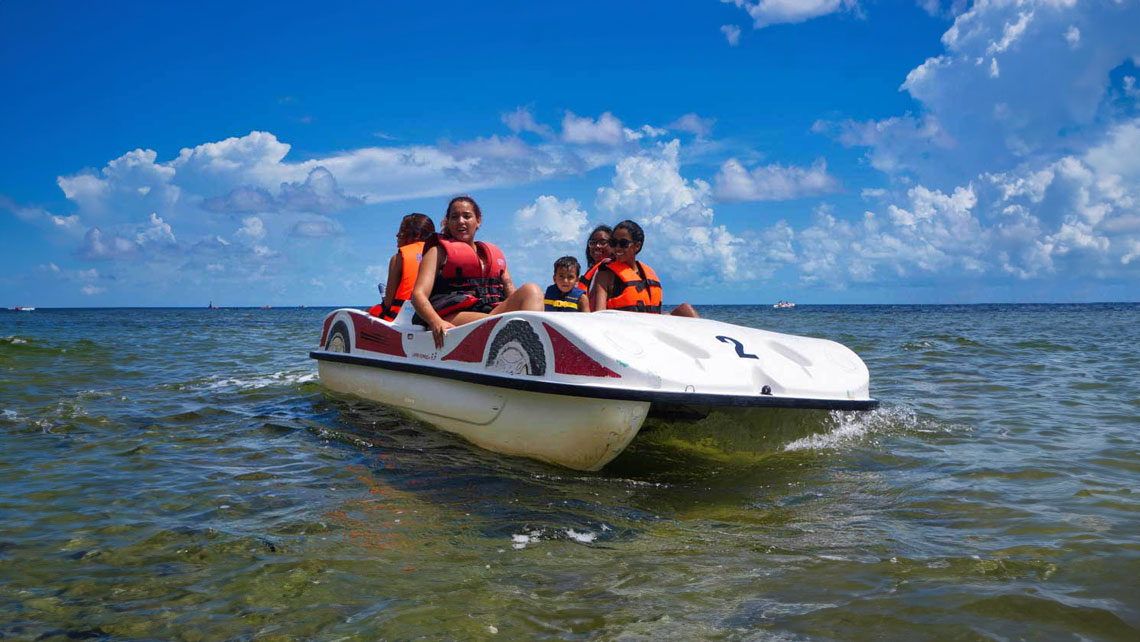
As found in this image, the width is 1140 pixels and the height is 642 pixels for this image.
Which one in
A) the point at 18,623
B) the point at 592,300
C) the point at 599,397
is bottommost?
the point at 18,623

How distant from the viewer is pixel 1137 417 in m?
6.22

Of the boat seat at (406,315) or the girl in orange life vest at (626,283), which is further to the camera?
the girl in orange life vest at (626,283)

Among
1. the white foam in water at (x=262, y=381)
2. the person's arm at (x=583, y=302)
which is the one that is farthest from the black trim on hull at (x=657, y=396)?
the white foam in water at (x=262, y=381)

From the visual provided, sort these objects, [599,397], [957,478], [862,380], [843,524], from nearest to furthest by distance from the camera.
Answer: [843,524] < [599,397] < [957,478] < [862,380]

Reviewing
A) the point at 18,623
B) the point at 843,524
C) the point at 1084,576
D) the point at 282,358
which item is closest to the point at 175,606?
the point at 18,623

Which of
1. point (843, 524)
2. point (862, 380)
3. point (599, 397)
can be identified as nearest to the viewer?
point (843, 524)

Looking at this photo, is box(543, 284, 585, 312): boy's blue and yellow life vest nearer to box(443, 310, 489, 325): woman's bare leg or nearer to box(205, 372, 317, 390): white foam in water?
Result: box(443, 310, 489, 325): woman's bare leg

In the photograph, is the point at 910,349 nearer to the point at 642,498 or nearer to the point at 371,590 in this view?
the point at 642,498

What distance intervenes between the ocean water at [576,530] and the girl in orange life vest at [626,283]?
50.5 inches

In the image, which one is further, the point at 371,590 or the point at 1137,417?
→ the point at 1137,417

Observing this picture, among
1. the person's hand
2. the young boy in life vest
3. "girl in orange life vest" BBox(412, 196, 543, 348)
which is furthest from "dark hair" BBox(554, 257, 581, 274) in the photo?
the person's hand

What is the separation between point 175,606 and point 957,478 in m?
3.97

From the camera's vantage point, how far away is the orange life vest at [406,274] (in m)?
6.63

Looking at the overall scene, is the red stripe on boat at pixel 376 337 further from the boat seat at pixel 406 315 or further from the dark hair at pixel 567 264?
the dark hair at pixel 567 264
